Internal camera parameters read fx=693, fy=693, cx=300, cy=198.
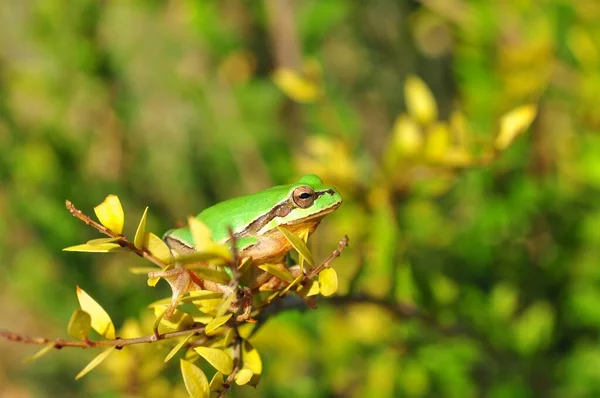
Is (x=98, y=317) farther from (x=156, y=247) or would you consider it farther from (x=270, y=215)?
(x=270, y=215)

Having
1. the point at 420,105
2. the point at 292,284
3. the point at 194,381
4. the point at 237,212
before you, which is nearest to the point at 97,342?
the point at 194,381

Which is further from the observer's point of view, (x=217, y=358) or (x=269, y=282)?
(x=269, y=282)

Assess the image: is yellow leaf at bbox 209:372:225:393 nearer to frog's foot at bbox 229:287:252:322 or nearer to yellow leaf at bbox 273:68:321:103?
frog's foot at bbox 229:287:252:322

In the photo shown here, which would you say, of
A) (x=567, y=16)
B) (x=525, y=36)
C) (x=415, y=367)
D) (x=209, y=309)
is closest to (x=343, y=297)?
(x=209, y=309)

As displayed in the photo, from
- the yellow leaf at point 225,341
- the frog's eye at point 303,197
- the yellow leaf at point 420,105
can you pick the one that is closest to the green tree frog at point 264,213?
the frog's eye at point 303,197

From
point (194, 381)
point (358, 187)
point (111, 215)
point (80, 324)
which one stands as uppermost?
point (111, 215)

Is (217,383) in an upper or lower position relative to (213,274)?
lower

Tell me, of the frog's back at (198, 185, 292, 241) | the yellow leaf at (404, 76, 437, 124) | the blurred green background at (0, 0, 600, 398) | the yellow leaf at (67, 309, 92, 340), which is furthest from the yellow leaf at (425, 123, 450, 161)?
the yellow leaf at (67, 309, 92, 340)
